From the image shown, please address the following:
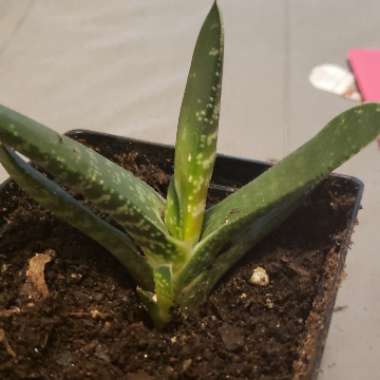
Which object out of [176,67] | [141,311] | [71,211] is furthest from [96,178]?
[176,67]

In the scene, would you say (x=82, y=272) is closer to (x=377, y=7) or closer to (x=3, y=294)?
(x=3, y=294)

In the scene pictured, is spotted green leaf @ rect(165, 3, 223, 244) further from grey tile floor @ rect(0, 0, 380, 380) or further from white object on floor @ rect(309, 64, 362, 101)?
white object on floor @ rect(309, 64, 362, 101)

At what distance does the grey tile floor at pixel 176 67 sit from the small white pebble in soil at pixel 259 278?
0.82 ft

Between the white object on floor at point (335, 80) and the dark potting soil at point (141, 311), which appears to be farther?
the white object on floor at point (335, 80)

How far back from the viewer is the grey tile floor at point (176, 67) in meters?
0.99

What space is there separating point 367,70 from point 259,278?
0.64 meters

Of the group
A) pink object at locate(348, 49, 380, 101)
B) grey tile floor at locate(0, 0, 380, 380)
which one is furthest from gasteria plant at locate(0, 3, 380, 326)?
pink object at locate(348, 49, 380, 101)

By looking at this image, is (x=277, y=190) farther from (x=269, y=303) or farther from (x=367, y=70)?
(x=367, y=70)

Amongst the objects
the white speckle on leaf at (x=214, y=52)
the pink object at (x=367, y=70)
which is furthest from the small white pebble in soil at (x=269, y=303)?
the pink object at (x=367, y=70)

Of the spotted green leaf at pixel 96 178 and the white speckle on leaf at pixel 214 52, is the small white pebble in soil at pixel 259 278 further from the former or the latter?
the white speckle on leaf at pixel 214 52

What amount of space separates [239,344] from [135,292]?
0.39 feet

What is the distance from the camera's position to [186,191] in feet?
1.69

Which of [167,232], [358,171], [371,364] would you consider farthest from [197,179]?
[358,171]

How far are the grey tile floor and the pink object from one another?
0.10ft
